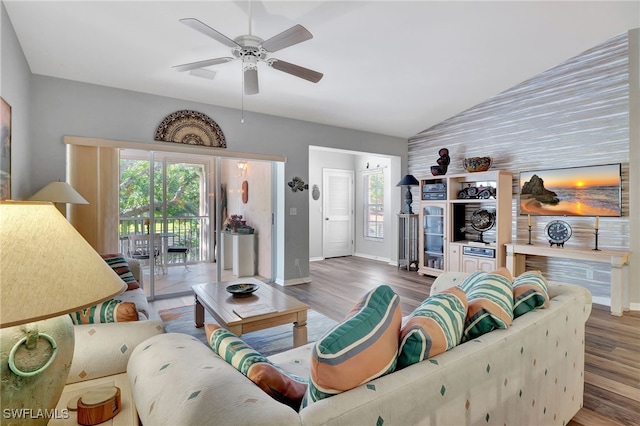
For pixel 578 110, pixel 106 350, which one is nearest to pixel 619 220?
pixel 578 110

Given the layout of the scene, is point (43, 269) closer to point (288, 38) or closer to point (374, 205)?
point (288, 38)

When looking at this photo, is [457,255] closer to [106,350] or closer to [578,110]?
[578,110]

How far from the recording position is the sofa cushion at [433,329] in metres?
1.06

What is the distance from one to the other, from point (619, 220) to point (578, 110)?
4.90ft

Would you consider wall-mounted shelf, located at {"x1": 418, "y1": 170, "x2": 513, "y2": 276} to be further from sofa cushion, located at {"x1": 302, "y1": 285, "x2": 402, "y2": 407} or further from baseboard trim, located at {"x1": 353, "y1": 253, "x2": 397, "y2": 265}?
sofa cushion, located at {"x1": 302, "y1": 285, "x2": 402, "y2": 407}

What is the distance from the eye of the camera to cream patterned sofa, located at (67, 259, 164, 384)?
135cm

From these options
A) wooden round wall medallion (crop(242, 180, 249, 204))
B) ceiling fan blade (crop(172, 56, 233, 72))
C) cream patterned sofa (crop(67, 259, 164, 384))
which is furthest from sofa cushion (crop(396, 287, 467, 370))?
wooden round wall medallion (crop(242, 180, 249, 204))

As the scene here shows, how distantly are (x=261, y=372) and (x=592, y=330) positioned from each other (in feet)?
12.1

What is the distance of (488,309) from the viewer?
4.34ft

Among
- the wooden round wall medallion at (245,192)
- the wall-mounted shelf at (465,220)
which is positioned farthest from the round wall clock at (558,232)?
the wooden round wall medallion at (245,192)

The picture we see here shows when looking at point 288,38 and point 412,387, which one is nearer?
point 412,387

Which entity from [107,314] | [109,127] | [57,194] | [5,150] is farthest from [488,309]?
[109,127]

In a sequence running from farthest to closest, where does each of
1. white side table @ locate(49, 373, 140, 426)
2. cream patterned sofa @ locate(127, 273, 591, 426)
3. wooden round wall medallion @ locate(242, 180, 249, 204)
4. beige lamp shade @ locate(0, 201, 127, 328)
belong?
wooden round wall medallion @ locate(242, 180, 249, 204)
white side table @ locate(49, 373, 140, 426)
cream patterned sofa @ locate(127, 273, 591, 426)
beige lamp shade @ locate(0, 201, 127, 328)

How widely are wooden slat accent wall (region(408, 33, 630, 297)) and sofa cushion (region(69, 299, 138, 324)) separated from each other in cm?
505
